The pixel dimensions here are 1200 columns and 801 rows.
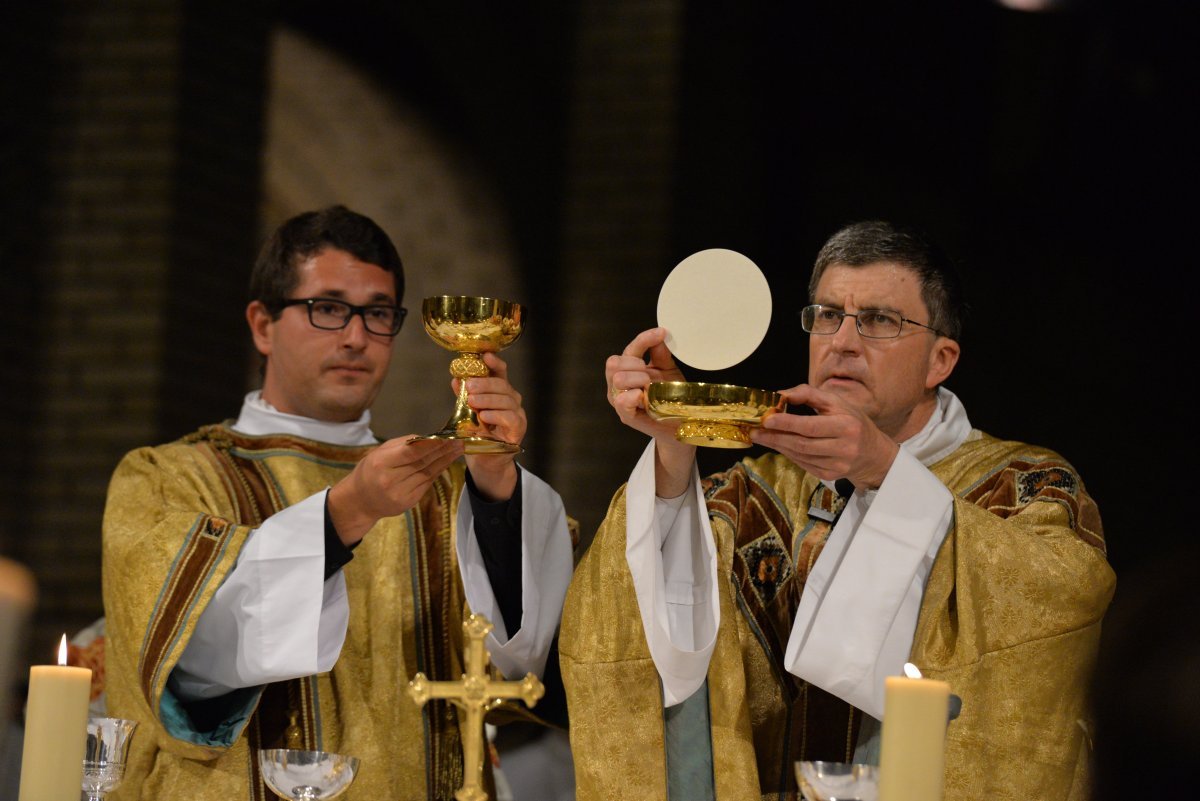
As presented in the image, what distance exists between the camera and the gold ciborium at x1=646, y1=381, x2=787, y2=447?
258 centimetres

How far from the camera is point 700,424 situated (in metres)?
2.65

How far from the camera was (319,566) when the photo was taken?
10.4 feet

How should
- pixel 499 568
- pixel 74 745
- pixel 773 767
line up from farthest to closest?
pixel 499 568 → pixel 773 767 → pixel 74 745

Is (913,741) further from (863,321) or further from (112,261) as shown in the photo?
(112,261)

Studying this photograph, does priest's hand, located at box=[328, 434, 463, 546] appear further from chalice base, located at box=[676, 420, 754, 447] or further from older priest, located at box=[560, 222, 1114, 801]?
chalice base, located at box=[676, 420, 754, 447]

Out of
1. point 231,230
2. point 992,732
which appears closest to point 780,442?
point 992,732

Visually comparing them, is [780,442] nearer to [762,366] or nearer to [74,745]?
[74,745]

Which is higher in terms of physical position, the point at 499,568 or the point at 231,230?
the point at 231,230

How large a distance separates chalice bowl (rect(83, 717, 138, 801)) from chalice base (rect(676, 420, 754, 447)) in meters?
0.99

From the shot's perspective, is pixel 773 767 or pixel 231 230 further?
pixel 231 230

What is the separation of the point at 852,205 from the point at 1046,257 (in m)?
0.90

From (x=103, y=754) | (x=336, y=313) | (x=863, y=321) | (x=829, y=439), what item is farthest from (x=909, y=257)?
(x=103, y=754)

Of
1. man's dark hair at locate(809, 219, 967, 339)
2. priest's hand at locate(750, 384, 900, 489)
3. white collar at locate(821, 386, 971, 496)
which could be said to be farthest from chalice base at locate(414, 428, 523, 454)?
man's dark hair at locate(809, 219, 967, 339)

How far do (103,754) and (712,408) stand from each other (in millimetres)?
1075
